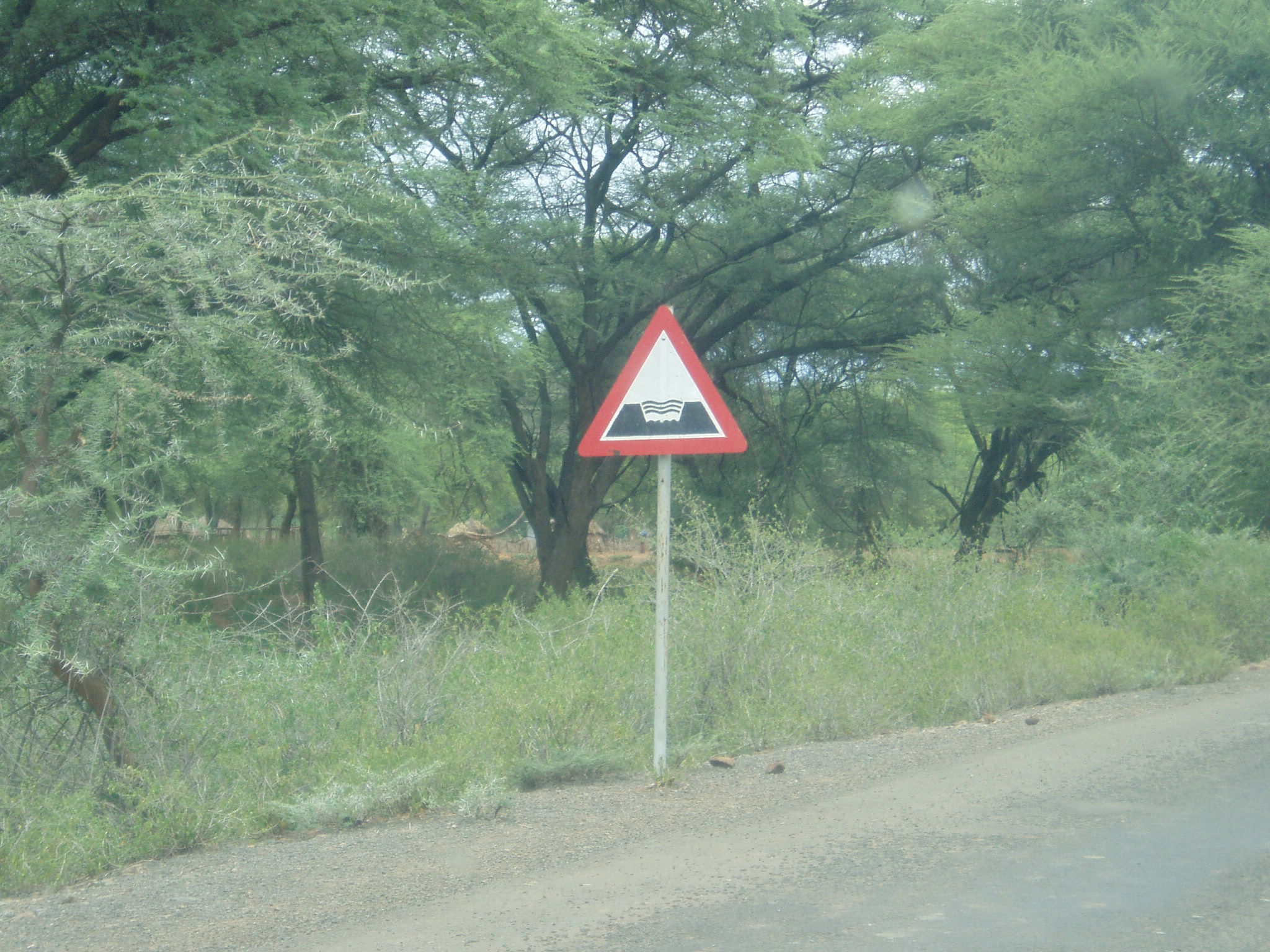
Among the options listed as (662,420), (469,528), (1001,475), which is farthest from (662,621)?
(469,528)

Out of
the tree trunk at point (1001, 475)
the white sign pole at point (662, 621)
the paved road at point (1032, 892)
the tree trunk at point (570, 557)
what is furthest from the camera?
the tree trunk at point (570, 557)

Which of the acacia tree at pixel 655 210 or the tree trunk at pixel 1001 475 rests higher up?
the acacia tree at pixel 655 210

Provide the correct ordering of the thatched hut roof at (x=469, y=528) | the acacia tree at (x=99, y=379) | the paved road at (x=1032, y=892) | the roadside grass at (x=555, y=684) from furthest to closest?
the thatched hut roof at (x=469, y=528)
the roadside grass at (x=555, y=684)
the acacia tree at (x=99, y=379)
the paved road at (x=1032, y=892)

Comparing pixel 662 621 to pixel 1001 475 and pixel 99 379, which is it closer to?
pixel 99 379

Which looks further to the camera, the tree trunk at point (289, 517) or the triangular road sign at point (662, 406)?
the tree trunk at point (289, 517)

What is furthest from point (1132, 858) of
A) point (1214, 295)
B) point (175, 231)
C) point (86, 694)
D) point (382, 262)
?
point (1214, 295)

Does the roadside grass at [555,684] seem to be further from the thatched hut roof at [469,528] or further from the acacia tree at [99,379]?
the thatched hut roof at [469,528]

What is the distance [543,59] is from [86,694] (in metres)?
9.66

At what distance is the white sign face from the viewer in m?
5.87

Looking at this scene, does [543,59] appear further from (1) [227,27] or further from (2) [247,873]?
(2) [247,873]

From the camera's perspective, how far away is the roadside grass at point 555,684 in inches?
215

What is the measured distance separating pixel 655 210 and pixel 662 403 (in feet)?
50.9

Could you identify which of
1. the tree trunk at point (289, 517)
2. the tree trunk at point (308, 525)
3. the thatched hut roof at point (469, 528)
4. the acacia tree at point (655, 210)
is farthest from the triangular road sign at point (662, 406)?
the thatched hut roof at point (469, 528)

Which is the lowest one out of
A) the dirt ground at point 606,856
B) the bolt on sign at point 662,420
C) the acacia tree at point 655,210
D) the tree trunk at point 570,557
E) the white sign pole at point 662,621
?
the tree trunk at point 570,557
